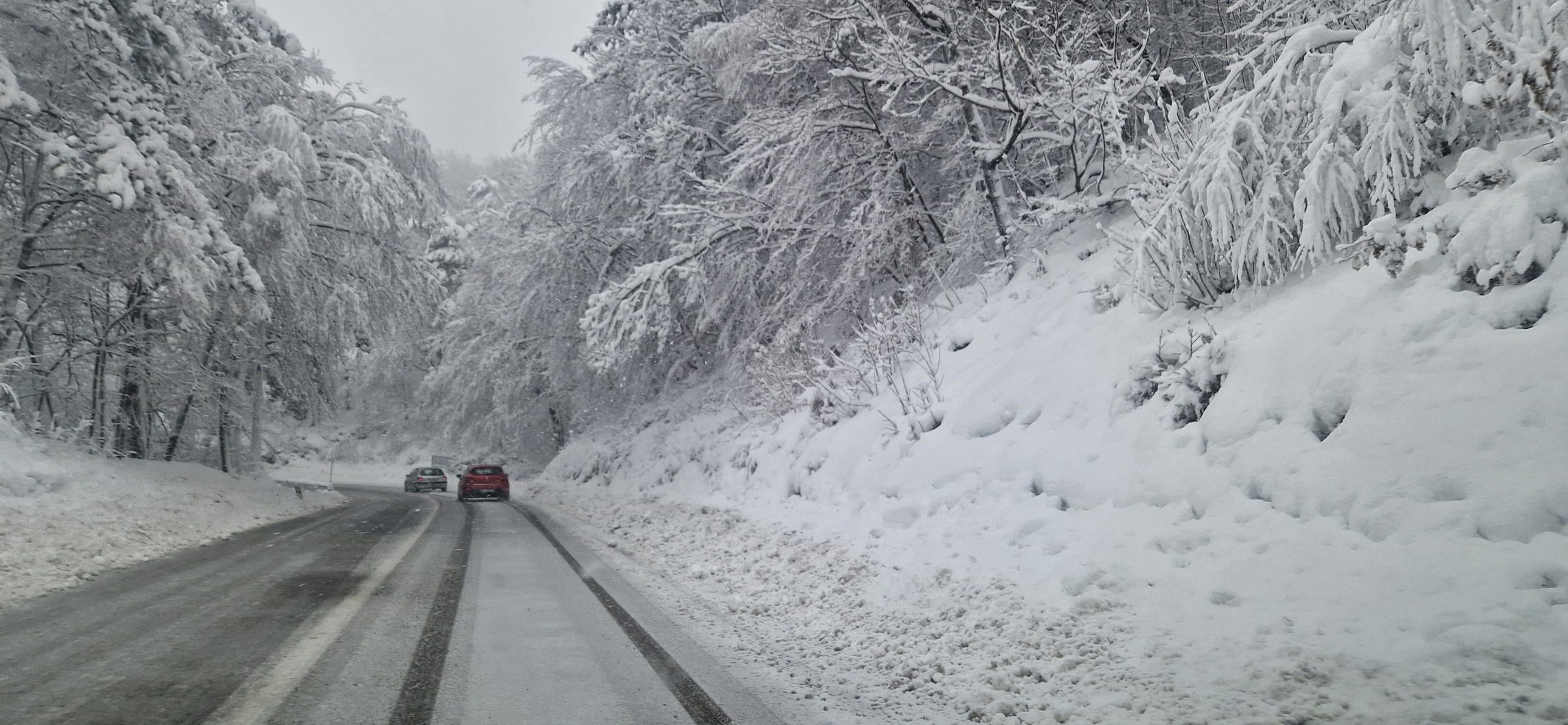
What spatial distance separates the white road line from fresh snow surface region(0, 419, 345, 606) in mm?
2456

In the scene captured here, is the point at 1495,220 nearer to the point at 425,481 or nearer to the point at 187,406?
the point at 187,406

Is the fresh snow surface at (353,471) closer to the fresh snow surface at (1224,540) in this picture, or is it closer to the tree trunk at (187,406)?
the tree trunk at (187,406)

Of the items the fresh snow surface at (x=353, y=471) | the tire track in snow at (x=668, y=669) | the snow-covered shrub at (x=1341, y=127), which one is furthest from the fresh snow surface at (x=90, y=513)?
the fresh snow surface at (x=353, y=471)

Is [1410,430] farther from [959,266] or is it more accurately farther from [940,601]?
[959,266]

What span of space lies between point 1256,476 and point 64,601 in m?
8.53

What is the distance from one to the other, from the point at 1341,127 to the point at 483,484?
2197 centimetres

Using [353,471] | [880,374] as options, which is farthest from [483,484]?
[353,471]

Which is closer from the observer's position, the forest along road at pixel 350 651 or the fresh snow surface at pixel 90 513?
the forest along road at pixel 350 651

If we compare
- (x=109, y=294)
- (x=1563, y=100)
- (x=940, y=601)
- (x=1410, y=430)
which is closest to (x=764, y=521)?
(x=940, y=601)

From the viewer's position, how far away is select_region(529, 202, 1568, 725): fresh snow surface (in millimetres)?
3299

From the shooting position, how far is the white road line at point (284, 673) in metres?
3.40

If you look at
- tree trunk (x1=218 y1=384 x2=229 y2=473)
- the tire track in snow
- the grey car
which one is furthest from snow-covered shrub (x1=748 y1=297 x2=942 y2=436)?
the grey car

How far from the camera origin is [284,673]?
3.99 meters

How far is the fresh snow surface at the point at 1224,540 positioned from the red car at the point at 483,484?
51.9 feet
